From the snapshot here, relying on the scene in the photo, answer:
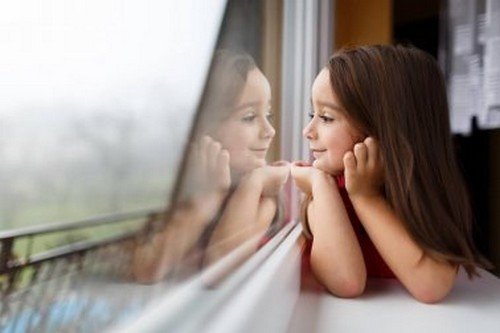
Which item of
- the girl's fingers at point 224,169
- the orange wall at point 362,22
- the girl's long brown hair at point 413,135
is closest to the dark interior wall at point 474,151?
the orange wall at point 362,22

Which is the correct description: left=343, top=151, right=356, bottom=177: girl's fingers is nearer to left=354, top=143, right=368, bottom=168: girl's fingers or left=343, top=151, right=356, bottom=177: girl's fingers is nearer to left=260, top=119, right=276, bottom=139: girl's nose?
left=354, top=143, right=368, bottom=168: girl's fingers

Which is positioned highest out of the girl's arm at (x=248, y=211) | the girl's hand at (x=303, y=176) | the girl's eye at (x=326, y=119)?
the girl's eye at (x=326, y=119)

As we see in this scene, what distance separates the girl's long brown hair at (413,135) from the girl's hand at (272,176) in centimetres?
17

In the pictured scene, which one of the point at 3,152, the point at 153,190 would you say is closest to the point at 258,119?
the point at 153,190

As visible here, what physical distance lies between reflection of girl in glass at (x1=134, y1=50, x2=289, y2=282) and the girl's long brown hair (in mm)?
162

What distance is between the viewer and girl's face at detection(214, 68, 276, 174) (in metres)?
0.53

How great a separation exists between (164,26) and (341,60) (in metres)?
0.58

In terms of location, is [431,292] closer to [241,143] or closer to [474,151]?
[241,143]

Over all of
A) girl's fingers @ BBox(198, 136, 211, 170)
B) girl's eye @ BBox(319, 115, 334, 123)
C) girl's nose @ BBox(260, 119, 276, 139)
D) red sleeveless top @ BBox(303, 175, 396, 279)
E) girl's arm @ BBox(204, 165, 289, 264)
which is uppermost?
girl's eye @ BBox(319, 115, 334, 123)

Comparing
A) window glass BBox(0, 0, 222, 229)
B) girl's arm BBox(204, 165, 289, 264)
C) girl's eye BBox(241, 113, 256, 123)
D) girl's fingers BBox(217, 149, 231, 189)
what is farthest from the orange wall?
window glass BBox(0, 0, 222, 229)

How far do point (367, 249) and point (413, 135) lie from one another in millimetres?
218

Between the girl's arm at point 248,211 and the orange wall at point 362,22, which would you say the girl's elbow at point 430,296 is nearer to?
the girl's arm at point 248,211

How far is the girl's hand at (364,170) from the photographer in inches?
31.6

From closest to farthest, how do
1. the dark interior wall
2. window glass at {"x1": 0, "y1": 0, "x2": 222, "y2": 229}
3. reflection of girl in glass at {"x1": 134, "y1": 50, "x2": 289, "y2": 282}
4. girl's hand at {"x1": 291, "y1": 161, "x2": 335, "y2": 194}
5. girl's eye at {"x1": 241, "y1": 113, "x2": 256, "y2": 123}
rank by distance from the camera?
1. window glass at {"x1": 0, "y1": 0, "x2": 222, "y2": 229}
2. reflection of girl in glass at {"x1": 134, "y1": 50, "x2": 289, "y2": 282}
3. girl's eye at {"x1": 241, "y1": 113, "x2": 256, "y2": 123}
4. girl's hand at {"x1": 291, "y1": 161, "x2": 335, "y2": 194}
5. the dark interior wall
